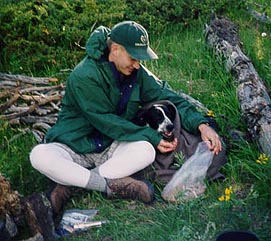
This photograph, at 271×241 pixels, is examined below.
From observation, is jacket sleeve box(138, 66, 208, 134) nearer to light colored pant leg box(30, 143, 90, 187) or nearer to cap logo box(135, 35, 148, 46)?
cap logo box(135, 35, 148, 46)

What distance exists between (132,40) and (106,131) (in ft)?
2.25

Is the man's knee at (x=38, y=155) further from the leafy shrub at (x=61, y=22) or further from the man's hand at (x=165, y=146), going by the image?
the leafy shrub at (x=61, y=22)

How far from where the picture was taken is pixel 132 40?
→ 17.7 ft

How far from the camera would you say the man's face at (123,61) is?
544 centimetres

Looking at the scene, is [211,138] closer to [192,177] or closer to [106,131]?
[192,177]

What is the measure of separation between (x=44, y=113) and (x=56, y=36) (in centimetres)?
158

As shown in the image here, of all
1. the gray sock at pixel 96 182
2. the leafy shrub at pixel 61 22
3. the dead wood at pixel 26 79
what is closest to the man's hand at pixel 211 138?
the gray sock at pixel 96 182

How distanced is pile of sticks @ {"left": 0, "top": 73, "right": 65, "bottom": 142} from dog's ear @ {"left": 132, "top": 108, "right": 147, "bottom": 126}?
0.92 m

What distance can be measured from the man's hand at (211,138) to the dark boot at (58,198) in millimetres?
1070

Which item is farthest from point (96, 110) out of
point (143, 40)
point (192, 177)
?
point (192, 177)

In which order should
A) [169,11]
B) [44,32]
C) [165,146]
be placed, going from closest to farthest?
[165,146] < [44,32] < [169,11]

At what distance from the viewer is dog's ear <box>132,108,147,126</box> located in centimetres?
579

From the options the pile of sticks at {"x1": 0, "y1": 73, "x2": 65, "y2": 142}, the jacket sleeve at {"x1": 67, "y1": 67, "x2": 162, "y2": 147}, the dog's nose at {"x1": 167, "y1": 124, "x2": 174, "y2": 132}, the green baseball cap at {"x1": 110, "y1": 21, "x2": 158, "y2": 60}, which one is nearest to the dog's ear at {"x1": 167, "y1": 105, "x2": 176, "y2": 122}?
the dog's nose at {"x1": 167, "y1": 124, "x2": 174, "y2": 132}

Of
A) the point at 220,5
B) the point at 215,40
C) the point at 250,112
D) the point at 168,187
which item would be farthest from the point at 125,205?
the point at 220,5
